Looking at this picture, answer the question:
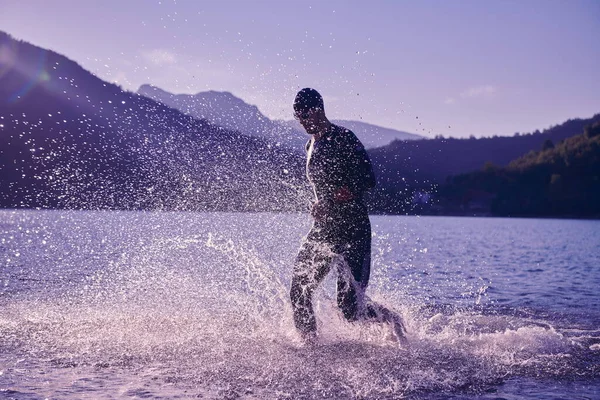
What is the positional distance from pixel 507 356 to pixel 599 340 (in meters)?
1.77

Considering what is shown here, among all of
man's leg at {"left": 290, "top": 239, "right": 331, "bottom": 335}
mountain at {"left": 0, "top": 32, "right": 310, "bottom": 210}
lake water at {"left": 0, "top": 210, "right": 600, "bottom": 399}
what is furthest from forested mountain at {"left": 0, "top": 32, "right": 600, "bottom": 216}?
lake water at {"left": 0, "top": 210, "right": 600, "bottom": 399}

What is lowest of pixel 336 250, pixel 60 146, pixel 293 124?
pixel 336 250

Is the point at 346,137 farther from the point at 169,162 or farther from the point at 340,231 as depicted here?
the point at 169,162

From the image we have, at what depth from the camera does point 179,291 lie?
10844 mm

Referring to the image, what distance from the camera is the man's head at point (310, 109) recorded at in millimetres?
6098

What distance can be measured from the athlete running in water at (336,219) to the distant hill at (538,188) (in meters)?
129

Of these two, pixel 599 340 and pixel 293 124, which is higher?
pixel 293 124

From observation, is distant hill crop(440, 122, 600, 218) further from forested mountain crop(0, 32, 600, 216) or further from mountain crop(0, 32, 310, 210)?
mountain crop(0, 32, 310, 210)

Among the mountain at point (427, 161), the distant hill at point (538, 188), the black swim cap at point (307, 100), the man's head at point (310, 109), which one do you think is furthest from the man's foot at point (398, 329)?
the distant hill at point (538, 188)

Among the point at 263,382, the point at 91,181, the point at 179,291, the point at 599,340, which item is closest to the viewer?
the point at 263,382

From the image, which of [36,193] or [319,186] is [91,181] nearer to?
[36,193]

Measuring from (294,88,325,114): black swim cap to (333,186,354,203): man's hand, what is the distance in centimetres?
90

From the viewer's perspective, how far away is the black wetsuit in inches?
241

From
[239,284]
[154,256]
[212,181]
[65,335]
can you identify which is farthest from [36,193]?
[65,335]
